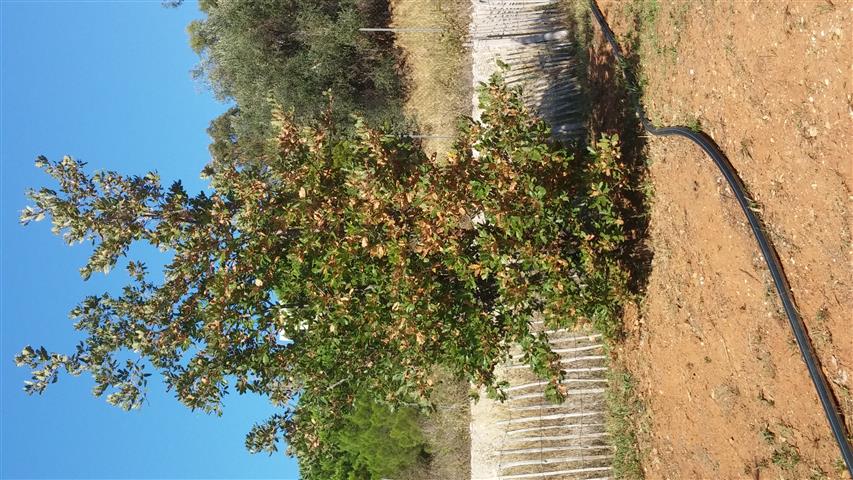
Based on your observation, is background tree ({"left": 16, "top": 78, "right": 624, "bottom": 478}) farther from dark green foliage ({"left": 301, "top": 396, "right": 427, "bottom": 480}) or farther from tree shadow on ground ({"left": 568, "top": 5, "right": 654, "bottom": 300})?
dark green foliage ({"left": 301, "top": 396, "right": 427, "bottom": 480})

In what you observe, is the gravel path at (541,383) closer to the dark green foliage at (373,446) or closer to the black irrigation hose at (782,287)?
the dark green foliage at (373,446)

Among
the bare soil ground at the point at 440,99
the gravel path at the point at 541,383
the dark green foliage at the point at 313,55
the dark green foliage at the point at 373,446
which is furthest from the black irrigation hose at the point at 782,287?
the dark green foliage at the point at 313,55

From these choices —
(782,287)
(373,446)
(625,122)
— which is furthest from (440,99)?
(782,287)

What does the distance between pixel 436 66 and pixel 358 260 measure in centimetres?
764

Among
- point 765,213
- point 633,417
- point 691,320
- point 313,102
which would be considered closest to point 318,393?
point 633,417

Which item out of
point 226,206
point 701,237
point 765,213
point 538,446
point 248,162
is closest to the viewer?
point 765,213

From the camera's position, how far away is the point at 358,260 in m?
9.34

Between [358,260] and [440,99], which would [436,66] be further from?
[358,260]

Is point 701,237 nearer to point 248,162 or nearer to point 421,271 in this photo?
point 421,271

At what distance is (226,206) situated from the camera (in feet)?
33.0

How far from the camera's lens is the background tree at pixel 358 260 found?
29.6 ft

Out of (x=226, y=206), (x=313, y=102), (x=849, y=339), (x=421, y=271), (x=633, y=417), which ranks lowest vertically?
(x=849, y=339)

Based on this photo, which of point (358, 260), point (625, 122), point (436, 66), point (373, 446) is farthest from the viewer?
point (436, 66)

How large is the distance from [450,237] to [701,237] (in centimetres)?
277
